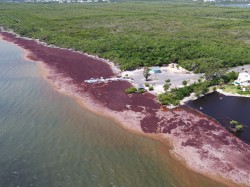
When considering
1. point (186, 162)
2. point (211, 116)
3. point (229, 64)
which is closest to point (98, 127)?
point (186, 162)

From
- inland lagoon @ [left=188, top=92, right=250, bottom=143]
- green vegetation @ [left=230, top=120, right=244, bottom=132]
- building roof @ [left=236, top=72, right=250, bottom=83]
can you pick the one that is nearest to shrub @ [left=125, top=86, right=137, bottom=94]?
inland lagoon @ [left=188, top=92, right=250, bottom=143]

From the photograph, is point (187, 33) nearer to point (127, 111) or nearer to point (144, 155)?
point (127, 111)

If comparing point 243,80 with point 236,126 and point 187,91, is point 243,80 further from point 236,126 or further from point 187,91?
point 236,126

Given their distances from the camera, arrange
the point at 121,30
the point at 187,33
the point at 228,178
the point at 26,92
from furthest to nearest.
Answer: the point at 121,30
the point at 187,33
the point at 26,92
the point at 228,178

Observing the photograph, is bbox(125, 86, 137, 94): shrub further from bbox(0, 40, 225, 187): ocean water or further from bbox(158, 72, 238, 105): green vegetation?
bbox(0, 40, 225, 187): ocean water

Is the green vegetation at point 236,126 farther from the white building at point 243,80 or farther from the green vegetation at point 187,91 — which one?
the white building at point 243,80

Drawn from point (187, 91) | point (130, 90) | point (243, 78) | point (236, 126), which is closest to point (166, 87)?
point (187, 91)

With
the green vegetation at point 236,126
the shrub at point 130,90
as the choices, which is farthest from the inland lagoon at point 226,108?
the shrub at point 130,90
